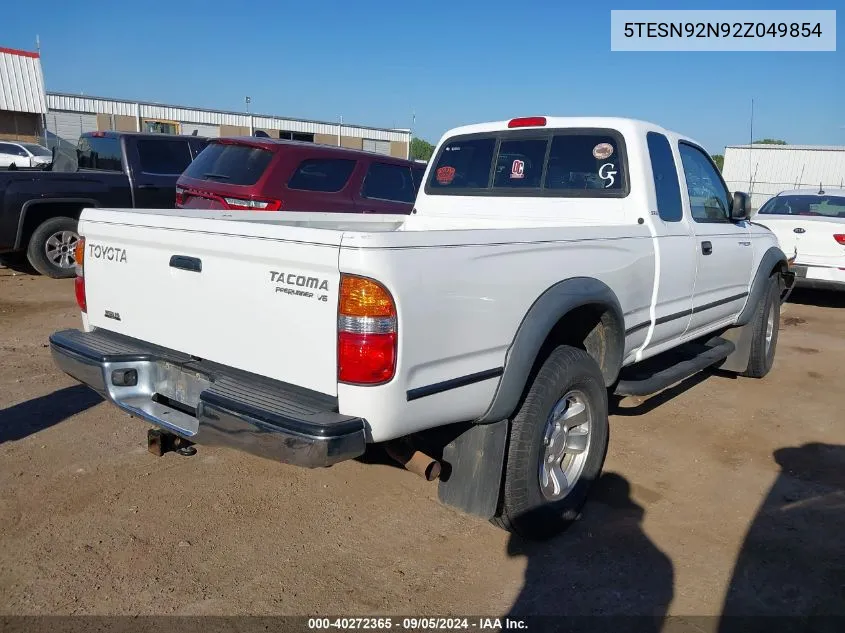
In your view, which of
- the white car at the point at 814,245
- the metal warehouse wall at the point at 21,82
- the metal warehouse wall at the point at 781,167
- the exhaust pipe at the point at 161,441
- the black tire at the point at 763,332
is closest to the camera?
the exhaust pipe at the point at 161,441

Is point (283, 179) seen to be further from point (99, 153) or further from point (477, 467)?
point (477, 467)

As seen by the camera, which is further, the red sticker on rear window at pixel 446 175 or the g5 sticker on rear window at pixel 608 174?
the red sticker on rear window at pixel 446 175

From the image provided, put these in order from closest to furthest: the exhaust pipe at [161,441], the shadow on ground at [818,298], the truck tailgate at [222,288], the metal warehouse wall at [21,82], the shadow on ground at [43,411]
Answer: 1. the truck tailgate at [222,288]
2. the exhaust pipe at [161,441]
3. the shadow on ground at [43,411]
4. the shadow on ground at [818,298]
5. the metal warehouse wall at [21,82]

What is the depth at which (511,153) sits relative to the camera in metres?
4.56

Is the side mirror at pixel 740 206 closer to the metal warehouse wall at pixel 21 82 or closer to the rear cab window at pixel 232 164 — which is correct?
the rear cab window at pixel 232 164

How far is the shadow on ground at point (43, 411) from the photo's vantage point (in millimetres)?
4305

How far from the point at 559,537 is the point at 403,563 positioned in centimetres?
82

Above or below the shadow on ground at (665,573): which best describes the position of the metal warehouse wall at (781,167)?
above

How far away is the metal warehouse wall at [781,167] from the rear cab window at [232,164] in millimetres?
27095

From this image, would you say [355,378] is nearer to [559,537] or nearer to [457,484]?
[457,484]

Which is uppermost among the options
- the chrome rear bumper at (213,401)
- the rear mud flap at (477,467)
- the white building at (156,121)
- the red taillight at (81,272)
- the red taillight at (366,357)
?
the white building at (156,121)

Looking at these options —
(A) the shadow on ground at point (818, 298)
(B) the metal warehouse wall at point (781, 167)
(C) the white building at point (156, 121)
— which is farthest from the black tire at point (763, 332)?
(B) the metal warehouse wall at point (781, 167)

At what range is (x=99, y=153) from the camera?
9.62 m

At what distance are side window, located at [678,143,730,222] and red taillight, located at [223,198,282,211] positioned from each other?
4.40m
